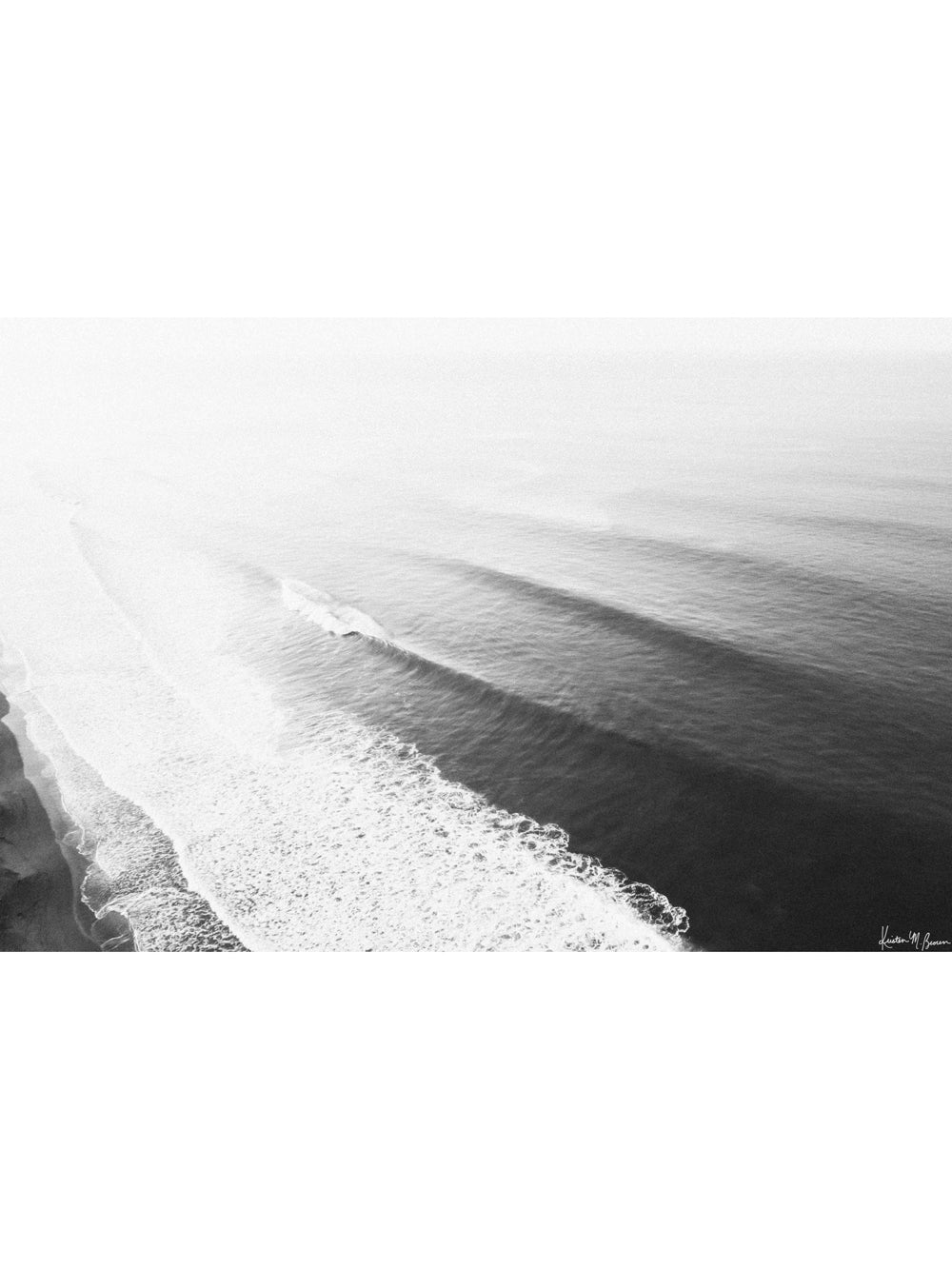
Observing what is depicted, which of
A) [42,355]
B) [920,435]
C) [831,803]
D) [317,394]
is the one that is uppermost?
[42,355]

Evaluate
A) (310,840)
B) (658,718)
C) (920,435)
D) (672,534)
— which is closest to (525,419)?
(920,435)

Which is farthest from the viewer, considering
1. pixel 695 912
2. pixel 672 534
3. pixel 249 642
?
pixel 672 534

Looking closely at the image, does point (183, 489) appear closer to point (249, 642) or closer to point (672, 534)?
point (249, 642)
